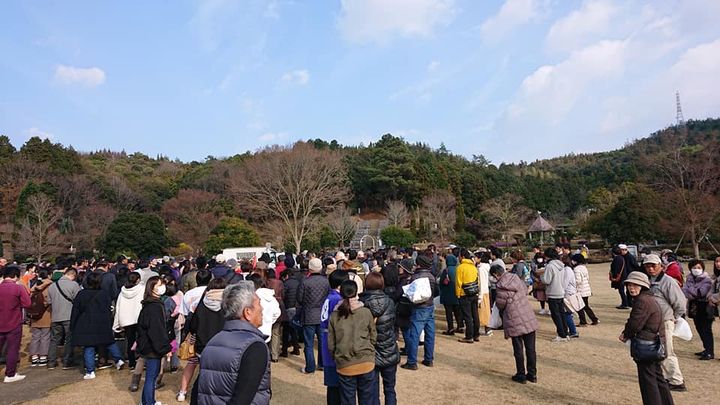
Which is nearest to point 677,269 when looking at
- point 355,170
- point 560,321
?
point 560,321

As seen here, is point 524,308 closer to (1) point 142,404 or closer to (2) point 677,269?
(2) point 677,269

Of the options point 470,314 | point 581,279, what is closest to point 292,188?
point 470,314

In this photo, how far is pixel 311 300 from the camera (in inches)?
236

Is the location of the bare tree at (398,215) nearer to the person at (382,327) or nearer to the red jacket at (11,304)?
the red jacket at (11,304)

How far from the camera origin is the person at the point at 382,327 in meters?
4.08

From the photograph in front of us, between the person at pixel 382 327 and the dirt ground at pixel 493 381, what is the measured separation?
114 cm

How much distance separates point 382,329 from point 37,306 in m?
6.27

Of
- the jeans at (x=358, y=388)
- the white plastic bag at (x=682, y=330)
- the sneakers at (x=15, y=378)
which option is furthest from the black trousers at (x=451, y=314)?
the sneakers at (x=15, y=378)

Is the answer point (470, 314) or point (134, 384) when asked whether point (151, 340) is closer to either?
point (134, 384)

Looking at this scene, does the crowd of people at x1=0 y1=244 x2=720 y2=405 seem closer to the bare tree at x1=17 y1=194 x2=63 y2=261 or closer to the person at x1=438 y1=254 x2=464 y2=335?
the person at x1=438 y1=254 x2=464 y2=335

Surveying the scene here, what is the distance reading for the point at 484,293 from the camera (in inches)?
320


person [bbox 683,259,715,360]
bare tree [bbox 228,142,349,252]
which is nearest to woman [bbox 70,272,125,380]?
person [bbox 683,259,715,360]

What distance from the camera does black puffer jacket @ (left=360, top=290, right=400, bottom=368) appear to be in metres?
4.07

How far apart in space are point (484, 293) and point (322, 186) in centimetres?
2316
